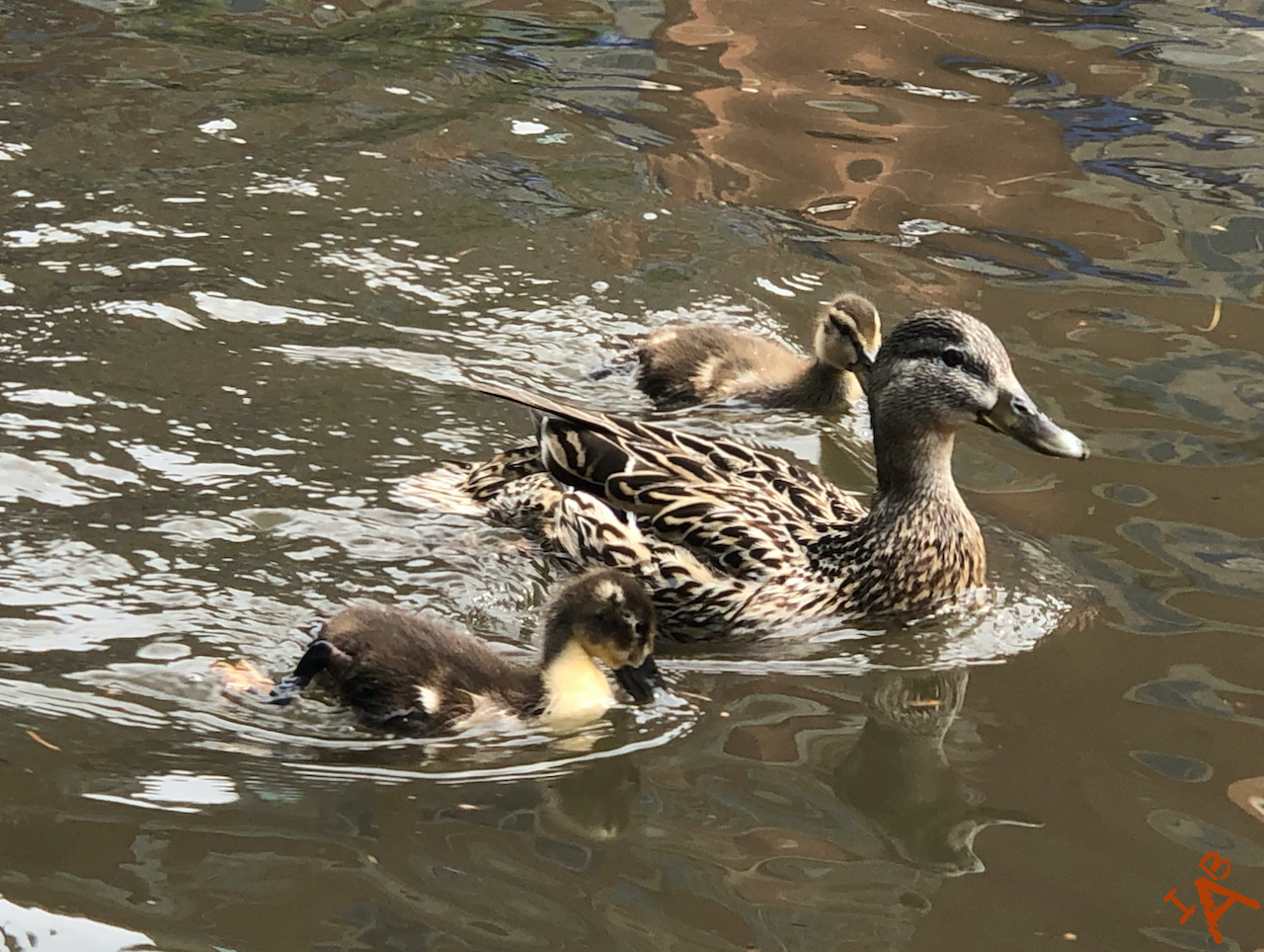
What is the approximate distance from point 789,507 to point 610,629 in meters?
0.98

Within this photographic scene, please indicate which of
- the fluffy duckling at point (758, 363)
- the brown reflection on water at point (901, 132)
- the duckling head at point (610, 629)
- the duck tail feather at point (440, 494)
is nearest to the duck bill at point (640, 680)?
the duckling head at point (610, 629)

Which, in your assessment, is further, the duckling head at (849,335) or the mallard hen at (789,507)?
the duckling head at (849,335)

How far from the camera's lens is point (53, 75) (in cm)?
853

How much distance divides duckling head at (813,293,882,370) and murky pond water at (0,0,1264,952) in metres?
0.27

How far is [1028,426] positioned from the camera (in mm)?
4660

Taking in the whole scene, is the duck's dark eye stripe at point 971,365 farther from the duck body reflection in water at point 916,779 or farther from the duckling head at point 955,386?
the duck body reflection in water at point 916,779

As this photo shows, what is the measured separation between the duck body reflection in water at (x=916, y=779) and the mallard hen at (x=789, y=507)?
17.3 inches

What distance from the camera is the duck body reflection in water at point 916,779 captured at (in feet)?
11.6

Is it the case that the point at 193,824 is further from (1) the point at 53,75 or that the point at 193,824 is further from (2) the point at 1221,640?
(1) the point at 53,75

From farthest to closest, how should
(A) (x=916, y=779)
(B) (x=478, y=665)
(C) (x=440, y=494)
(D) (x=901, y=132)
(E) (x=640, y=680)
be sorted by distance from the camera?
(D) (x=901, y=132) → (C) (x=440, y=494) → (E) (x=640, y=680) → (B) (x=478, y=665) → (A) (x=916, y=779)

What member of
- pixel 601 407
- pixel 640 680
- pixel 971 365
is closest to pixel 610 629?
pixel 640 680

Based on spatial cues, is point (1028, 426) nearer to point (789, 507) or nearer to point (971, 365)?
point (971, 365)

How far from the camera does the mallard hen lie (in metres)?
4.67

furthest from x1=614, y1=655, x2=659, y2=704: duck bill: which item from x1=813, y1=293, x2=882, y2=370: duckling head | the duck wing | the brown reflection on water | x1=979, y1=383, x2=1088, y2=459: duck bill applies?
the brown reflection on water
